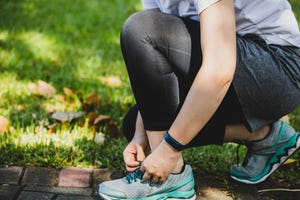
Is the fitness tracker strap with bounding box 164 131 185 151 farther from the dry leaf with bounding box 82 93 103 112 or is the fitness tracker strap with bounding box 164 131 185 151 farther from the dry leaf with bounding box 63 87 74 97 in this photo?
the dry leaf with bounding box 63 87 74 97

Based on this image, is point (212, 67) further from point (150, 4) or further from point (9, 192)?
point (9, 192)

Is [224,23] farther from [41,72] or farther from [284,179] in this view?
[41,72]

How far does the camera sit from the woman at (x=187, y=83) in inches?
56.9

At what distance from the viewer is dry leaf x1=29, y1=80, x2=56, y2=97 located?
2.38 m

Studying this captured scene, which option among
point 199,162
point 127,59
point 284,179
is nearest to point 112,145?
point 199,162

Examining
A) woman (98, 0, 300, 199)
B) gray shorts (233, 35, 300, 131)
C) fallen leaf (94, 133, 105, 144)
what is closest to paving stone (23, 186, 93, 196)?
woman (98, 0, 300, 199)

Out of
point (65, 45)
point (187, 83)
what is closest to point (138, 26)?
point (187, 83)

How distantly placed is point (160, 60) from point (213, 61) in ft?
0.70

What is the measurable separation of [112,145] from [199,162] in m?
0.36

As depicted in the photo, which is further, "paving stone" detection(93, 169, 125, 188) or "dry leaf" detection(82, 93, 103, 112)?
"dry leaf" detection(82, 93, 103, 112)

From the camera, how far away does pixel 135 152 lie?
167 centimetres

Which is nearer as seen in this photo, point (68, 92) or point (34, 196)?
point (34, 196)

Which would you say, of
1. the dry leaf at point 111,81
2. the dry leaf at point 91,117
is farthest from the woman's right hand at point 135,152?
the dry leaf at point 111,81

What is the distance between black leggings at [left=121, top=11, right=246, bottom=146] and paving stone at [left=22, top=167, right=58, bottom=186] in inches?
16.2
